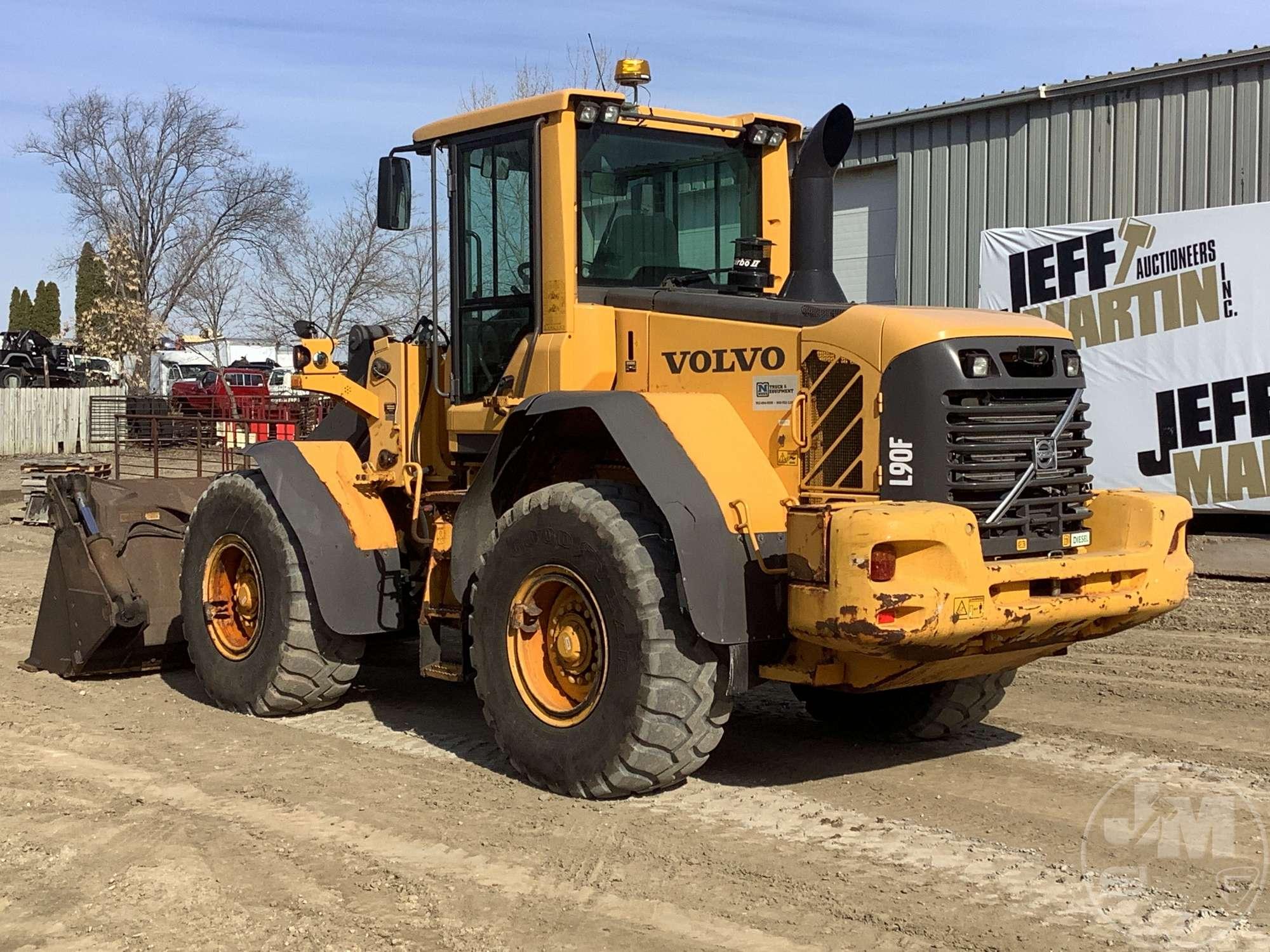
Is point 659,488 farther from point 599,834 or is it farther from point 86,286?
point 86,286

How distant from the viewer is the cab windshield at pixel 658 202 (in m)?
6.95

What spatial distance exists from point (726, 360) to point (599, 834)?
2108 mm

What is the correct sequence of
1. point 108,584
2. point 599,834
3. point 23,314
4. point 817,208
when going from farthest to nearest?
point 23,314 → point 108,584 → point 817,208 → point 599,834

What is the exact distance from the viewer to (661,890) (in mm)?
5023

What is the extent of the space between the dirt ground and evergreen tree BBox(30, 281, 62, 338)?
245 feet

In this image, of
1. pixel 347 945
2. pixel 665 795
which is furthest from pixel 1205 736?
pixel 347 945

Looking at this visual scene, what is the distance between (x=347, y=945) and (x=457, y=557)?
259 centimetres

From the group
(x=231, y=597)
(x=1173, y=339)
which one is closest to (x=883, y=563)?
(x=231, y=597)

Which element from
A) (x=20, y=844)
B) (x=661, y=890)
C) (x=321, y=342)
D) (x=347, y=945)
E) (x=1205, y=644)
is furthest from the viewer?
(x=1205, y=644)

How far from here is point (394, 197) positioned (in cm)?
736

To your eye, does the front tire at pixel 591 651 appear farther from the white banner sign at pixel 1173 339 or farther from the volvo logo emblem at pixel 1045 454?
the white banner sign at pixel 1173 339

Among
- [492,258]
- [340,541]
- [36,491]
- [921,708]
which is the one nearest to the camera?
[921,708]

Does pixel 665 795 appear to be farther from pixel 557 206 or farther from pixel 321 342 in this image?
pixel 321 342

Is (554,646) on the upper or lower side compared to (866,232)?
lower
